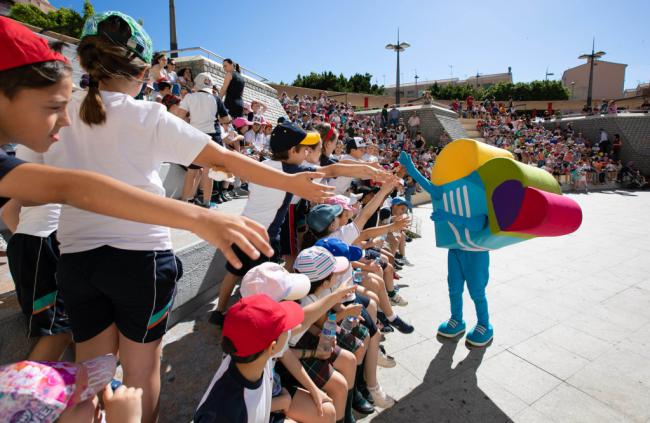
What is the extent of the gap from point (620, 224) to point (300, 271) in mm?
8990

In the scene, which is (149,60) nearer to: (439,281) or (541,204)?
(541,204)

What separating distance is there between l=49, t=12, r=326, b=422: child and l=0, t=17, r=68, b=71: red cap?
351 millimetres

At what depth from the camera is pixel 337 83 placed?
4509 centimetres

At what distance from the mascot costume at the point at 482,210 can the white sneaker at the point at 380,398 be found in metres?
1.02

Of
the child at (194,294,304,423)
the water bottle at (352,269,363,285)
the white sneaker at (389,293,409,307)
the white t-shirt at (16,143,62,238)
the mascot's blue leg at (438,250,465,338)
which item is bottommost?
the white sneaker at (389,293,409,307)

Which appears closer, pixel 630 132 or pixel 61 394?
pixel 61 394

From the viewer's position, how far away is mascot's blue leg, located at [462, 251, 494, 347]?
3.11 m

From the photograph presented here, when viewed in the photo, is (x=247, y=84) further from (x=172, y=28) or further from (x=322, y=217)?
(x=322, y=217)

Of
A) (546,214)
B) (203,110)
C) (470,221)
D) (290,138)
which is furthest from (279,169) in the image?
(203,110)

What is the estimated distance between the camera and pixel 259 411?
147 centimetres

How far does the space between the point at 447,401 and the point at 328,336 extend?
1.07 metres

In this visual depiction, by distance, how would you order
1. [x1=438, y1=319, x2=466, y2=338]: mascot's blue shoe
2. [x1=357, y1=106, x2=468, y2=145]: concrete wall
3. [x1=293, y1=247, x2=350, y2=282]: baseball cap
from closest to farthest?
[x1=293, y1=247, x2=350, y2=282]: baseball cap, [x1=438, y1=319, x2=466, y2=338]: mascot's blue shoe, [x1=357, y1=106, x2=468, y2=145]: concrete wall

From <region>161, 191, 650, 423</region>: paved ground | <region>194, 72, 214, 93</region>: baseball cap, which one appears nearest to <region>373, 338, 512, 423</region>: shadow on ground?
<region>161, 191, 650, 423</region>: paved ground

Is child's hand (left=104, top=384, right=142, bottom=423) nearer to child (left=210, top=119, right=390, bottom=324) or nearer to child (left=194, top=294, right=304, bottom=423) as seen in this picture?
child (left=194, top=294, right=304, bottom=423)
